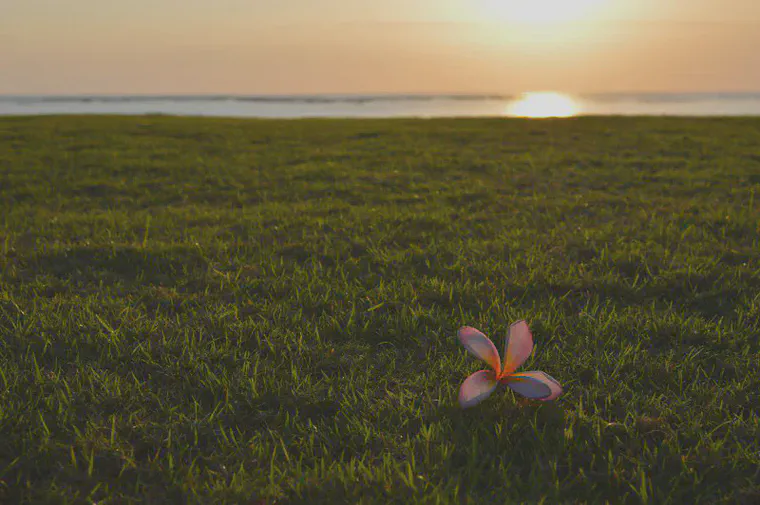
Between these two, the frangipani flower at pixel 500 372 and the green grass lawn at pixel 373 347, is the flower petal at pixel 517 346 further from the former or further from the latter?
the green grass lawn at pixel 373 347

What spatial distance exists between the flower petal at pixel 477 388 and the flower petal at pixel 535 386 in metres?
0.08

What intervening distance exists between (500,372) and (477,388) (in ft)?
0.50

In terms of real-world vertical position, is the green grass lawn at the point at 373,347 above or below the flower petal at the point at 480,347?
below

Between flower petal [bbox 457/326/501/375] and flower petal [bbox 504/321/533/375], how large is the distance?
0.05 m

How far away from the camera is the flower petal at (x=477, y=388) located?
7.34ft

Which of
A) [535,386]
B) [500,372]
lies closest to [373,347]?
[500,372]

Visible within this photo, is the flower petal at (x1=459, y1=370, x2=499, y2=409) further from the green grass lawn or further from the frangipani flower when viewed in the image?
the green grass lawn

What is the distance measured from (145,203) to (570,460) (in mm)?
6697

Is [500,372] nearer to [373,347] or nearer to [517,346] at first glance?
[517,346]

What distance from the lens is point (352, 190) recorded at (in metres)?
7.82

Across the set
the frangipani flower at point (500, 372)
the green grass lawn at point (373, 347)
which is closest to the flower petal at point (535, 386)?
the frangipani flower at point (500, 372)

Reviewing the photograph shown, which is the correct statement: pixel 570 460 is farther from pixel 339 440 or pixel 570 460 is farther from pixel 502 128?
pixel 502 128

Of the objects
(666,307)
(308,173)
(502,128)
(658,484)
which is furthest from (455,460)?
(502,128)

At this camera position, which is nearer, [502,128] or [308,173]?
[308,173]
